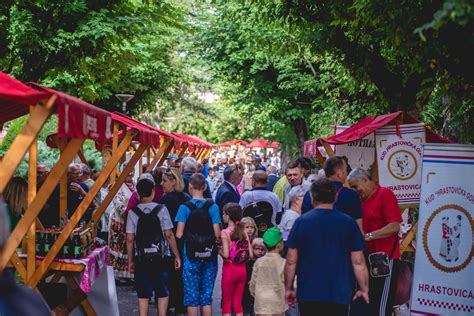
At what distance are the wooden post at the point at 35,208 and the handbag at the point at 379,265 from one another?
319 centimetres

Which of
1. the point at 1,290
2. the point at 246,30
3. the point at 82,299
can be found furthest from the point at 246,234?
the point at 246,30

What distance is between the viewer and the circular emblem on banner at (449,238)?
805 centimetres

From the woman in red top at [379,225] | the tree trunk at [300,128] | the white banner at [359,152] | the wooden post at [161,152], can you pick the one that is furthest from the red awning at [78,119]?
the tree trunk at [300,128]

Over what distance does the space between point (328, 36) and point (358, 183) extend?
17.4 feet

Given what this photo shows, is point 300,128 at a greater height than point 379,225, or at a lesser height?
greater

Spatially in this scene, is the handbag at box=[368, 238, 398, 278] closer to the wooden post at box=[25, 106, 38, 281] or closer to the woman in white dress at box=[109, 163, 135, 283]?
the wooden post at box=[25, 106, 38, 281]

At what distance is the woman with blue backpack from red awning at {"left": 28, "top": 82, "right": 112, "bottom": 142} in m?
2.92

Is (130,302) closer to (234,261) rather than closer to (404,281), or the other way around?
(234,261)

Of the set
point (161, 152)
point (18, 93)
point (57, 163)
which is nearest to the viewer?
point (18, 93)

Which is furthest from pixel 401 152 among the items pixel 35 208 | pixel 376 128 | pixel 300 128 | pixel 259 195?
pixel 300 128

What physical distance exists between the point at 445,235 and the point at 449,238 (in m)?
0.05

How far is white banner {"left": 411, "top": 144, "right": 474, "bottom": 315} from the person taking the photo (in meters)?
8.05

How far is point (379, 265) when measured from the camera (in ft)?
27.8

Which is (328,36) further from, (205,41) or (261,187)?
(205,41)
